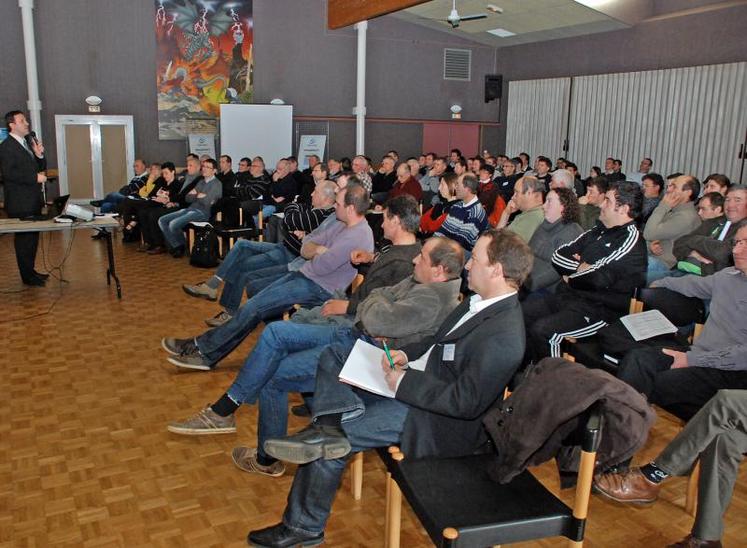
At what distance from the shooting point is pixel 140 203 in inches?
343

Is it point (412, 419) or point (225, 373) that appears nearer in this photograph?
point (412, 419)

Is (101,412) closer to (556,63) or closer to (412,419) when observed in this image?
(412,419)

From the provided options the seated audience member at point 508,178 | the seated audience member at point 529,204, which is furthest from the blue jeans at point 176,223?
the seated audience member at point 529,204

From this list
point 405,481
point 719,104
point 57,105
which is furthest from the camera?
point 57,105

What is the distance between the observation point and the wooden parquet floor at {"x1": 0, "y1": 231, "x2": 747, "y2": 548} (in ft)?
8.43

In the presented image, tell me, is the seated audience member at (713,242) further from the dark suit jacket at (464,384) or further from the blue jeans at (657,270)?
the dark suit jacket at (464,384)

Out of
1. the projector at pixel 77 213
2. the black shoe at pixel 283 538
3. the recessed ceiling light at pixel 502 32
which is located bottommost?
the black shoe at pixel 283 538

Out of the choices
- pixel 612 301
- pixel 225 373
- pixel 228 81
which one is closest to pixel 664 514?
pixel 612 301

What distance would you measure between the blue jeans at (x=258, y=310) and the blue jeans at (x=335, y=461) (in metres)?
1.56

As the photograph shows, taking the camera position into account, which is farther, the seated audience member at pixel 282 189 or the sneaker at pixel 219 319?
the seated audience member at pixel 282 189

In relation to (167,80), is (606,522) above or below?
below

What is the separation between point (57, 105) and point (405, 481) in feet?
39.1

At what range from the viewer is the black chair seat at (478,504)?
1.85 m

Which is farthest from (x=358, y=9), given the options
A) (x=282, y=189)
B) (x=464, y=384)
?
(x=282, y=189)
